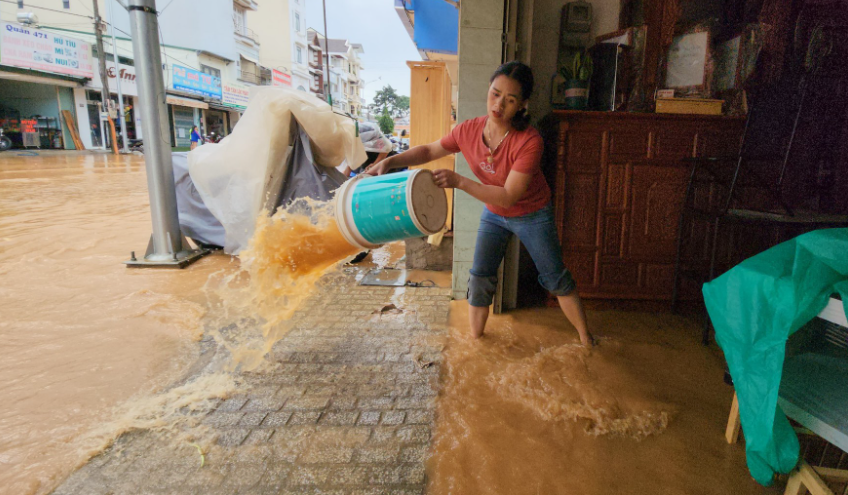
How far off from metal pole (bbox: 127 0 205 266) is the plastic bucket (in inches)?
122

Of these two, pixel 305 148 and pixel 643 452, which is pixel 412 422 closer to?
pixel 643 452

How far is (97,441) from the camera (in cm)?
196

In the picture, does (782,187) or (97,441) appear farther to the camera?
(782,187)

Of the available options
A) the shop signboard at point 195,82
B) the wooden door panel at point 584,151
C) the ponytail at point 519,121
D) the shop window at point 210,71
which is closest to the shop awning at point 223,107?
the shop signboard at point 195,82

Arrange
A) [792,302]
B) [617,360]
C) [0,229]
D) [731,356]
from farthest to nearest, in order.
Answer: [0,229] < [617,360] < [731,356] < [792,302]

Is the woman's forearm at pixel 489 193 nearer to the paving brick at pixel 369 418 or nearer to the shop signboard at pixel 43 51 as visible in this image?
the paving brick at pixel 369 418

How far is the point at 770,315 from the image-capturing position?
1.51 m

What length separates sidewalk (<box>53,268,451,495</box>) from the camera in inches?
68.6

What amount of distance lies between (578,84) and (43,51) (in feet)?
87.3

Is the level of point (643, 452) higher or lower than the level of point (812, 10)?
lower

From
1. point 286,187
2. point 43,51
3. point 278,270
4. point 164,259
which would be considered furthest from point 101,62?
point 278,270

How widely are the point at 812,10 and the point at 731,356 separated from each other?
3.17 metres

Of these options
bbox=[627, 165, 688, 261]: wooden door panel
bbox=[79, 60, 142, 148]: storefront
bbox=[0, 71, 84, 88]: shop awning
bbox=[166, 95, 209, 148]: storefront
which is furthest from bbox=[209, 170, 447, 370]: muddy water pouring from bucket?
bbox=[166, 95, 209, 148]: storefront

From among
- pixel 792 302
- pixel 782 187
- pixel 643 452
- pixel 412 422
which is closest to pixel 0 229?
pixel 412 422
